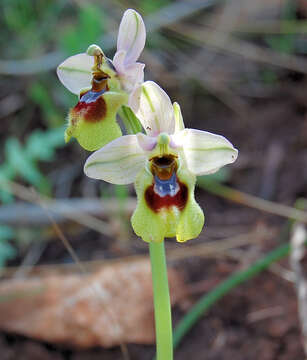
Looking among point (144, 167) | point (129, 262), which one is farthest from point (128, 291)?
point (144, 167)

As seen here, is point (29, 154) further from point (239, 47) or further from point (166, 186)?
point (239, 47)

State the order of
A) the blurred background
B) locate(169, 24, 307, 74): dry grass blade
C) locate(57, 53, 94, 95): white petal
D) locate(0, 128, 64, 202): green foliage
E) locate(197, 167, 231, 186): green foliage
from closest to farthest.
→ locate(57, 53, 94, 95): white petal, the blurred background, locate(0, 128, 64, 202): green foliage, locate(197, 167, 231, 186): green foliage, locate(169, 24, 307, 74): dry grass blade

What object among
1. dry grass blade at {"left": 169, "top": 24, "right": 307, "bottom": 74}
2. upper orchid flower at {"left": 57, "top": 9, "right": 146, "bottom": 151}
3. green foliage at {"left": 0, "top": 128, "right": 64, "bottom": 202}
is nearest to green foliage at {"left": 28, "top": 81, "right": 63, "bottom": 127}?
green foliage at {"left": 0, "top": 128, "right": 64, "bottom": 202}

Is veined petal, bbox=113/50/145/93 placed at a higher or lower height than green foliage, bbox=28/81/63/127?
lower

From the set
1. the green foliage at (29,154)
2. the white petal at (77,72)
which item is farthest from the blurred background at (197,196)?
the white petal at (77,72)

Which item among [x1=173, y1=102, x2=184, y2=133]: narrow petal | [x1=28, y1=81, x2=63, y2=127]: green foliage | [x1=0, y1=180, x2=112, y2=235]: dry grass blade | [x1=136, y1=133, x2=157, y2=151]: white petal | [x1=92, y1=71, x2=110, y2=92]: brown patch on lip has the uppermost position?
[x1=28, y1=81, x2=63, y2=127]: green foliage

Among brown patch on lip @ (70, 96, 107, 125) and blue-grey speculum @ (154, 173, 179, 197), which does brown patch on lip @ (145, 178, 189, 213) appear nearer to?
blue-grey speculum @ (154, 173, 179, 197)
